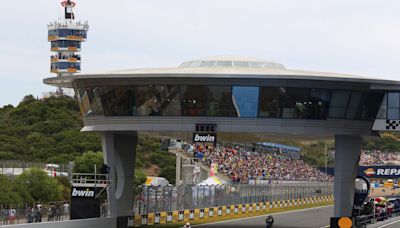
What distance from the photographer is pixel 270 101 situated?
4631 cm

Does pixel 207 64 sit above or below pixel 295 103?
above

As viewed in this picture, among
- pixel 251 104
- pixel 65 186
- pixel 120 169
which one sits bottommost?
pixel 65 186

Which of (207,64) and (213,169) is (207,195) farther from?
(213,169)

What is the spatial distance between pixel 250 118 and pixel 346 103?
211 inches

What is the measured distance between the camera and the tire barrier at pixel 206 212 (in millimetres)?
55806

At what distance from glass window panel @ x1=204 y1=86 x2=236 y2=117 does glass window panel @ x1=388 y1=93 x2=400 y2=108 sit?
871 centimetres

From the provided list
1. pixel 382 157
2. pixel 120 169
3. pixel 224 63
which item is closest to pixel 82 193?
pixel 120 169

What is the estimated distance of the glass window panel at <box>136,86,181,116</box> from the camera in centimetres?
4675

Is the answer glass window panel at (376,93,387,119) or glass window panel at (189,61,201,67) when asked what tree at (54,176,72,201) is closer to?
glass window panel at (189,61,201,67)

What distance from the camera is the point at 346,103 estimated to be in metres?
47.2

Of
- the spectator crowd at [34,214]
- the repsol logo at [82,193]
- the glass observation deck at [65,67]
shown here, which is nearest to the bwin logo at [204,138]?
the repsol logo at [82,193]

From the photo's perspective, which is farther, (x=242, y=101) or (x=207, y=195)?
(x=207, y=195)

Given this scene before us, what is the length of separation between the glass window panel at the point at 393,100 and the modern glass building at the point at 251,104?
55 mm

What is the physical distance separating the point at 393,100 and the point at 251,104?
800 centimetres
